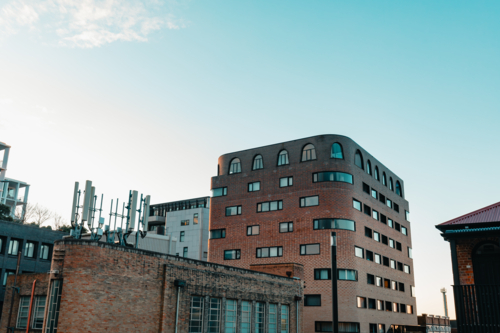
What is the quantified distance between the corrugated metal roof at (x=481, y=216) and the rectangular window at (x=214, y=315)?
13.8 metres

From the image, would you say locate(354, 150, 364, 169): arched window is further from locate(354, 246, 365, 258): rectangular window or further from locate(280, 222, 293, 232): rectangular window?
locate(280, 222, 293, 232): rectangular window

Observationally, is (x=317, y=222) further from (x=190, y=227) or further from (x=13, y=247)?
(x=190, y=227)

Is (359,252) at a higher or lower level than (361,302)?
higher

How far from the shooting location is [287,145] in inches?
2056

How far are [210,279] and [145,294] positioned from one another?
15.6 feet

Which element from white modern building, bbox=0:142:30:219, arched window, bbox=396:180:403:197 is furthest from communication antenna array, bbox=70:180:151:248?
white modern building, bbox=0:142:30:219

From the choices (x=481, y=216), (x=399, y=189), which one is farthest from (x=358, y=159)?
(x=481, y=216)

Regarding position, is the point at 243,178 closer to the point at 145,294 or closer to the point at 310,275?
the point at 310,275

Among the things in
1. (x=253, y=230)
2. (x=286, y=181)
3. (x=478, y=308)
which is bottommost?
(x=478, y=308)

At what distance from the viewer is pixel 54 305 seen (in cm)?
2206

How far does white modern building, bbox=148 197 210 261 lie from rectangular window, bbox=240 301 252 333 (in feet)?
164

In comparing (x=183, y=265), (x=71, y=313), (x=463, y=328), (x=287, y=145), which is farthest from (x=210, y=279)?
(x=287, y=145)

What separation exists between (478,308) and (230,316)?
14.3 m

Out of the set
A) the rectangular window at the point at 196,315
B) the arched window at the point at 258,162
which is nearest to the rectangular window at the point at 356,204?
the arched window at the point at 258,162
